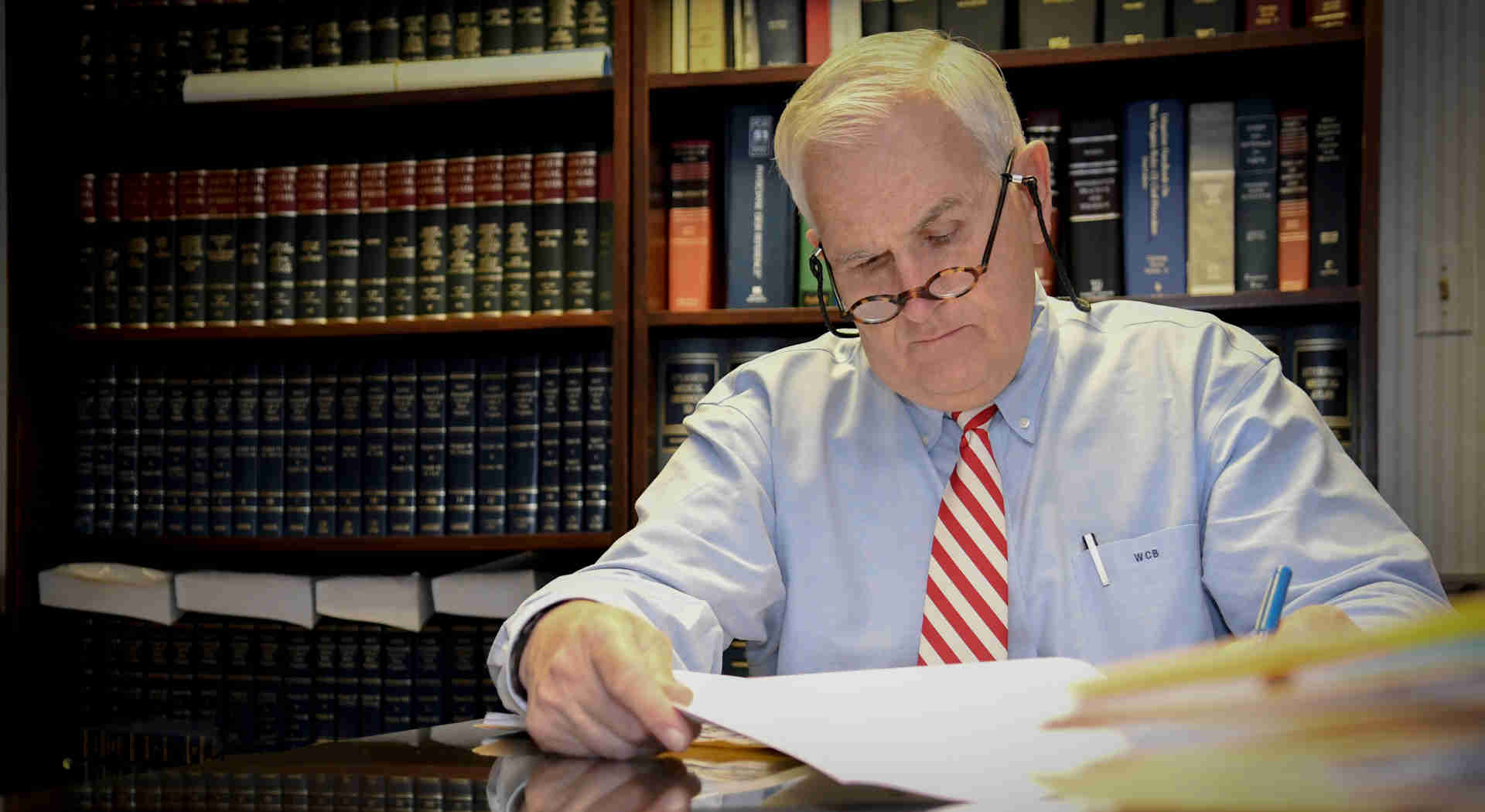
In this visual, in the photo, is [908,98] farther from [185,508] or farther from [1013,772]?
[185,508]

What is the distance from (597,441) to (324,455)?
51cm

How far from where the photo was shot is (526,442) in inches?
79.3

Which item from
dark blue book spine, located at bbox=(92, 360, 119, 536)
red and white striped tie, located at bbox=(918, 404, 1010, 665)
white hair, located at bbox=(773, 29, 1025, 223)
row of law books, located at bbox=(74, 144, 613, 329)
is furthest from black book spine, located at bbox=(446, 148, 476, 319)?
red and white striped tie, located at bbox=(918, 404, 1010, 665)

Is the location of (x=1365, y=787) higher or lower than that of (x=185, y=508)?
higher

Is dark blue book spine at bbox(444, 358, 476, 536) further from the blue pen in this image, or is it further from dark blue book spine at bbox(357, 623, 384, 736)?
the blue pen

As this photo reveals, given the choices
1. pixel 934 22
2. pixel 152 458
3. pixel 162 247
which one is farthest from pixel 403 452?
pixel 934 22

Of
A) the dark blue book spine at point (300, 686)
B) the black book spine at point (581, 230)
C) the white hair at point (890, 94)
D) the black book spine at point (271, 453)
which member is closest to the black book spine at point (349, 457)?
the black book spine at point (271, 453)

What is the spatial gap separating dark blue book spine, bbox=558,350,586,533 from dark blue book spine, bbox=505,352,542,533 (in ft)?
0.16

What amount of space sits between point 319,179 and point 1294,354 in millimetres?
1669

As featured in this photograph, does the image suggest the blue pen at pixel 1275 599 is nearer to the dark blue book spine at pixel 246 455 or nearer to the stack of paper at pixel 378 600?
the stack of paper at pixel 378 600

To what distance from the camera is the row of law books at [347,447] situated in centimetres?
201

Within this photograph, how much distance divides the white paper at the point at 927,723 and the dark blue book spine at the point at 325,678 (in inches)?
60.0

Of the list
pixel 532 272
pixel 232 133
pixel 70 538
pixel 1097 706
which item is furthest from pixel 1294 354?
pixel 70 538

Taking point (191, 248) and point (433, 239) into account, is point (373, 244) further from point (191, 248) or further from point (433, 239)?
point (191, 248)
